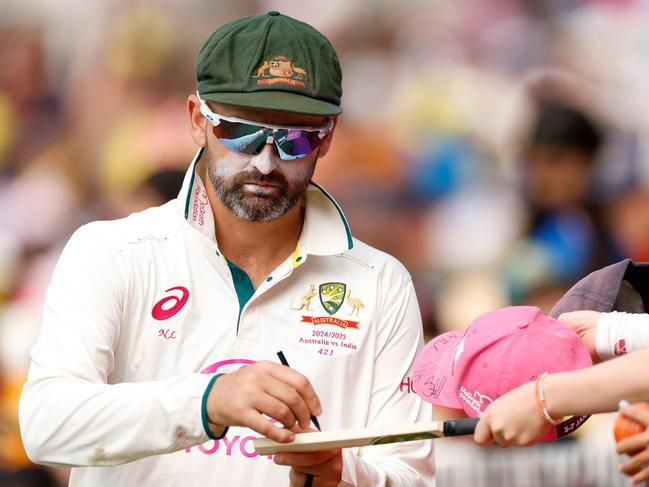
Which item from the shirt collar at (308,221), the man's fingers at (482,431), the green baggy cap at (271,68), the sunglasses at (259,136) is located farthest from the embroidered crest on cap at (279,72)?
the man's fingers at (482,431)

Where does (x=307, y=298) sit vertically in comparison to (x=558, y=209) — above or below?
below

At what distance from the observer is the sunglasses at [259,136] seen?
3178mm

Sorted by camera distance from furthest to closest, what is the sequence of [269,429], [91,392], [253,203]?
1. [253,203]
2. [91,392]
3. [269,429]

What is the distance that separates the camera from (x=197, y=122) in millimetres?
3428

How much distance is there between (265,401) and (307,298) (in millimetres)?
684

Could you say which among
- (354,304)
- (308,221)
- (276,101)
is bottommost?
(354,304)

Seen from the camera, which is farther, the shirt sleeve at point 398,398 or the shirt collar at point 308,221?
the shirt collar at point 308,221

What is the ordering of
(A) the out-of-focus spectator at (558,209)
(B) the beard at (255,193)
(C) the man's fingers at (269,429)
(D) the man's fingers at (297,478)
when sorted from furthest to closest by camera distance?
(A) the out-of-focus spectator at (558,209), (B) the beard at (255,193), (D) the man's fingers at (297,478), (C) the man's fingers at (269,429)

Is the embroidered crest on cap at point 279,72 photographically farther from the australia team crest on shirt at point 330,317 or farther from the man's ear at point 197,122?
the australia team crest on shirt at point 330,317

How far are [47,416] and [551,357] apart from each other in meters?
1.13

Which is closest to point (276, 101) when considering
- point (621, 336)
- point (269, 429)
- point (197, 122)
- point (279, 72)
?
point (279, 72)

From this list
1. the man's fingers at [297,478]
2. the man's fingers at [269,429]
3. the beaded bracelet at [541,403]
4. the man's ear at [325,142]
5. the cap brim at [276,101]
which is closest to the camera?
the beaded bracelet at [541,403]

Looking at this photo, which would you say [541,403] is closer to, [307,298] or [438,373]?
[438,373]

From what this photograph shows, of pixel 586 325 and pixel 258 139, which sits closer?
pixel 586 325
